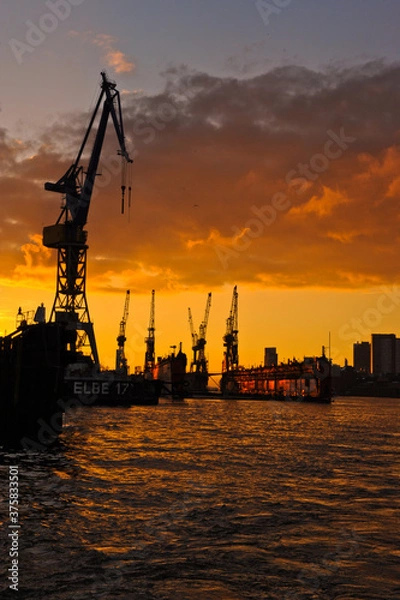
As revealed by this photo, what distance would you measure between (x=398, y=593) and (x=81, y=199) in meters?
127

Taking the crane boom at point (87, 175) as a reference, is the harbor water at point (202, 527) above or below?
below

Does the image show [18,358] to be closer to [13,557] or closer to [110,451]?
[110,451]

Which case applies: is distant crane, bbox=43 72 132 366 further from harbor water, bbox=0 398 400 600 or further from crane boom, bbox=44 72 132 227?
harbor water, bbox=0 398 400 600

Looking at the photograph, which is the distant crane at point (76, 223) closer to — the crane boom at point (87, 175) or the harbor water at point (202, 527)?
the crane boom at point (87, 175)

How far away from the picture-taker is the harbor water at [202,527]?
1697 cm

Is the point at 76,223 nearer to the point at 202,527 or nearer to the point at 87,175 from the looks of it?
the point at 87,175

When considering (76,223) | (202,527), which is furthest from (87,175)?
(202,527)

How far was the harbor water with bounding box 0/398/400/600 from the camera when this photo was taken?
1697 cm

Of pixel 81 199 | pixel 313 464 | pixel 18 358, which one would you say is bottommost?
pixel 313 464

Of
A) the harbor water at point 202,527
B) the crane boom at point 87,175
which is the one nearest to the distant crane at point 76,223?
A: the crane boom at point 87,175

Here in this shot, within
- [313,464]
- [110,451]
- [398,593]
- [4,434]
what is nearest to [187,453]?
[110,451]

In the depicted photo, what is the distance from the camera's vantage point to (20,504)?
86.2ft

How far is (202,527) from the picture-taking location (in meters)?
23.2

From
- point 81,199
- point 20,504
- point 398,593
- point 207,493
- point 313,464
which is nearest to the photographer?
point 398,593
